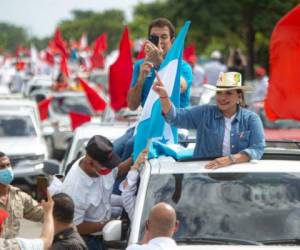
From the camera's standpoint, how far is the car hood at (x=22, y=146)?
1638cm

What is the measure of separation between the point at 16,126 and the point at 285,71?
762 cm

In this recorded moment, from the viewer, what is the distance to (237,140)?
791 centimetres

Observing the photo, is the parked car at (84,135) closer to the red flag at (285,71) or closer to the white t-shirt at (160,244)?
the red flag at (285,71)

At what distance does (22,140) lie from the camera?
17.0 metres

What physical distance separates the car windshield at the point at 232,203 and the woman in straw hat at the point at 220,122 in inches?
24.1

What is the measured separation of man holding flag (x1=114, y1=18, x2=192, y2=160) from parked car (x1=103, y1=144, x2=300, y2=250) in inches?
68.9

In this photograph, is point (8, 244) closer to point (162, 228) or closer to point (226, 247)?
point (162, 228)

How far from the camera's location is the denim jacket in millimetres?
7898

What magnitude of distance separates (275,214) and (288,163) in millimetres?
561

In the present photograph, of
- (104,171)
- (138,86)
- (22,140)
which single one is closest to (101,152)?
(104,171)

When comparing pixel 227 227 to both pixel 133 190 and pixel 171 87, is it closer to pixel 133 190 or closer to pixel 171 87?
pixel 133 190

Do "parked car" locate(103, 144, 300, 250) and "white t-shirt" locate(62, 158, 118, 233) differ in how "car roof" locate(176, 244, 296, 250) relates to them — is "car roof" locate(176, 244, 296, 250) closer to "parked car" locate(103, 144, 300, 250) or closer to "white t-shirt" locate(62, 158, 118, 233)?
"parked car" locate(103, 144, 300, 250)

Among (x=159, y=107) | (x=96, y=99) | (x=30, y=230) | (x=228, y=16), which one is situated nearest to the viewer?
(x=159, y=107)

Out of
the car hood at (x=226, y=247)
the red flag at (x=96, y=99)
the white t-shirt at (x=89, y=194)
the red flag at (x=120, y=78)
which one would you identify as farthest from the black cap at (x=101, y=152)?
the red flag at (x=96, y=99)
